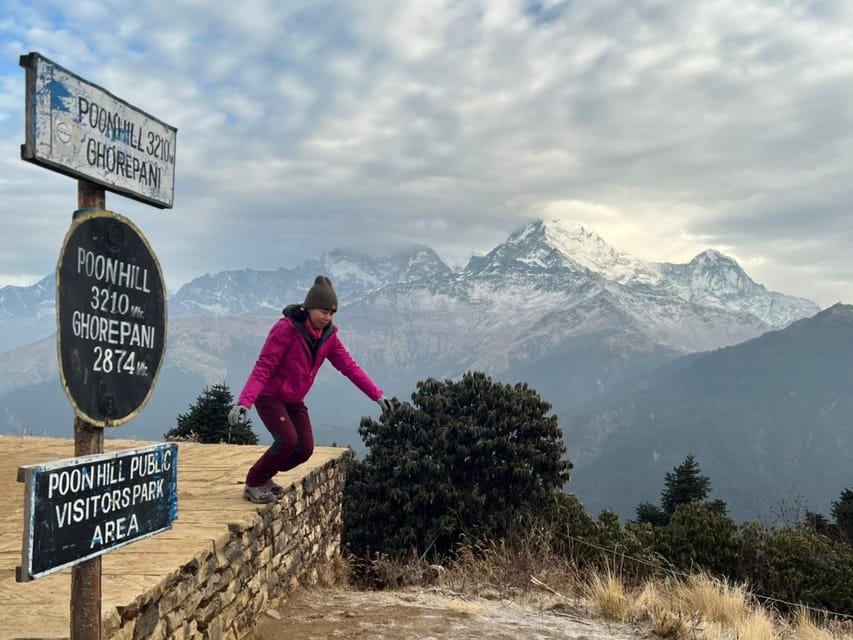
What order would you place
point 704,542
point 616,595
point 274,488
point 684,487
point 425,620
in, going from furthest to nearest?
point 684,487
point 704,542
point 616,595
point 274,488
point 425,620

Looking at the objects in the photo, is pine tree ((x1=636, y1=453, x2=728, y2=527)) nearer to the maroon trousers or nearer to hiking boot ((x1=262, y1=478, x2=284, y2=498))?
hiking boot ((x1=262, y1=478, x2=284, y2=498))

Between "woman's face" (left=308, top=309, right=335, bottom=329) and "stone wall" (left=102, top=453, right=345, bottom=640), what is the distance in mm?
1526

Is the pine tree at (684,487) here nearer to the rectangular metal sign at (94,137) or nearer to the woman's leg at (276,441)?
the woman's leg at (276,441)

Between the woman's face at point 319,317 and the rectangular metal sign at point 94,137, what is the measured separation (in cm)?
262

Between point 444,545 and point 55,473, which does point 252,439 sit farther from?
point 55,473

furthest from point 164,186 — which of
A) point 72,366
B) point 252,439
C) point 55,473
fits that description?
point 252,439

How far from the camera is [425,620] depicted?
17.6 feet

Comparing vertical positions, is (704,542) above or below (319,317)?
below

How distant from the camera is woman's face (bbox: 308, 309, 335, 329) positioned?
5719 mm

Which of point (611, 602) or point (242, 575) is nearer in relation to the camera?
point (242, 575)

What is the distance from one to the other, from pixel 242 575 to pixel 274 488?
0.98 metres

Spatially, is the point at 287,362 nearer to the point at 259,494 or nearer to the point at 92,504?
the point at 259,494

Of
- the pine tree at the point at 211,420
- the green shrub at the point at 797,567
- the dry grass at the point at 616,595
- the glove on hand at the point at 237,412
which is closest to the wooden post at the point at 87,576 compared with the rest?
the glove on hand at the point at 237,412

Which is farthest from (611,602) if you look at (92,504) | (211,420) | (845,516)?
(845,516)
